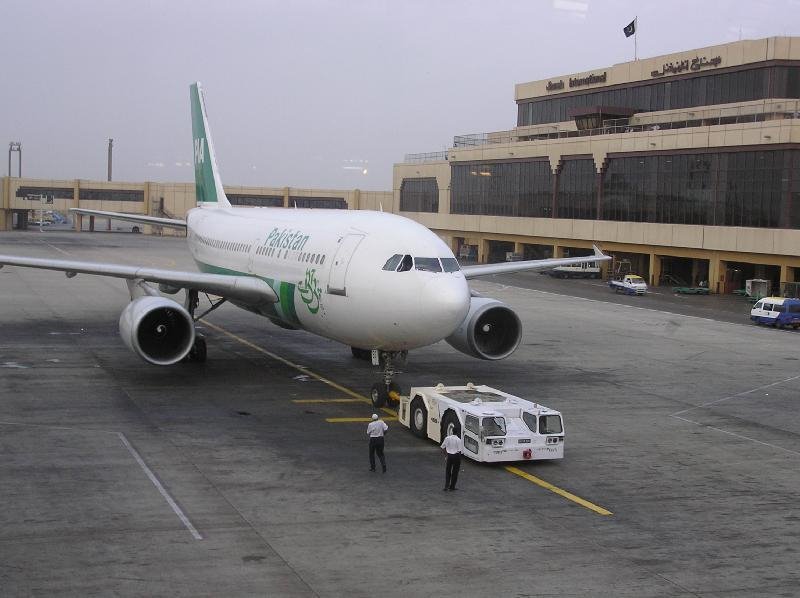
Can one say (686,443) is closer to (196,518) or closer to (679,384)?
(679,384)

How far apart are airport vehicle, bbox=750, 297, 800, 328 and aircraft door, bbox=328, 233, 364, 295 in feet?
111

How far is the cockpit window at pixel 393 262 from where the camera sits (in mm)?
26503

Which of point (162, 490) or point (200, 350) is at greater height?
point (200, 350)

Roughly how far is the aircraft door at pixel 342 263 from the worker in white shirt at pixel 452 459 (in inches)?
342

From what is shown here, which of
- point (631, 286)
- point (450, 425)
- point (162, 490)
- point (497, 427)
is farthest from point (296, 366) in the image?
point (631, 286)

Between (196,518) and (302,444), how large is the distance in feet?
20.2

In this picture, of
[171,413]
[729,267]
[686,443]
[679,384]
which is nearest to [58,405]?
[171,413]

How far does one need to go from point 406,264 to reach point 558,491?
8.43 meters

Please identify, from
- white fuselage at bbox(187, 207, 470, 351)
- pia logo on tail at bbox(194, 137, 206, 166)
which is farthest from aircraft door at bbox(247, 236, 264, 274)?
pia logo on tail at bbox(194, 137, 206, 166)

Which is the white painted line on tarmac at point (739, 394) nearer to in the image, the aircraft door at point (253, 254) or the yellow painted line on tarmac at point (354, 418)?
the yellow painted line on tarmac at point (354, 418)

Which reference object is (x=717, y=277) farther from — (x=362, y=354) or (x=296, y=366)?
(x=296, y=366)

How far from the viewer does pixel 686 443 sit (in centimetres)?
2523

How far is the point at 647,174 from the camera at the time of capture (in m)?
84.9

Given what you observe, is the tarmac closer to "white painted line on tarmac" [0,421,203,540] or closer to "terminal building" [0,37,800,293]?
"white painted line on tarmac" [0,421,203,540]
